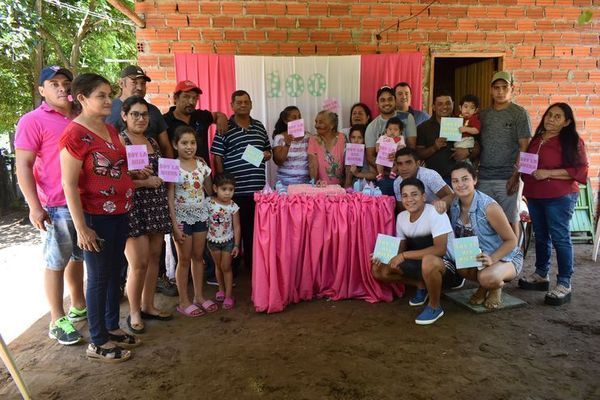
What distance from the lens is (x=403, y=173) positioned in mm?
3406

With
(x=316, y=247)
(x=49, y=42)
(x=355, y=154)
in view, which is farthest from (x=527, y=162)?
(x=49, y=42)

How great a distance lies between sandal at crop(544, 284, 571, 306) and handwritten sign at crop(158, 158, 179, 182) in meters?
3.11

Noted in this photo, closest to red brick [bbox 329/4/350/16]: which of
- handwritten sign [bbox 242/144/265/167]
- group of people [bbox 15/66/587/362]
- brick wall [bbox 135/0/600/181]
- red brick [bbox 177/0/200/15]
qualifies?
brick wall [bbox 135/0/600/181]

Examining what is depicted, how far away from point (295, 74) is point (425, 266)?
2.77 metres

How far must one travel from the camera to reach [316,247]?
136 inches

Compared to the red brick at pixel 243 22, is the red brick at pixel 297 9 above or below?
above

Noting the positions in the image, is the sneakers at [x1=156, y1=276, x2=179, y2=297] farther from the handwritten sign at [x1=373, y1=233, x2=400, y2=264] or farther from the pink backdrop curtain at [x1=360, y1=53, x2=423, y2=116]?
the pink backdrop curtain at [x1=360, y1=53, x2=423, y2=116]

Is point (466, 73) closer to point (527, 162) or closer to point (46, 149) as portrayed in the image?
point (527, 162)

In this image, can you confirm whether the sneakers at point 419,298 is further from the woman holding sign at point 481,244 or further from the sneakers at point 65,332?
the sneakers at point 65,332

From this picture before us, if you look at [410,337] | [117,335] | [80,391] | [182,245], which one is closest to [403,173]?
[410,337]

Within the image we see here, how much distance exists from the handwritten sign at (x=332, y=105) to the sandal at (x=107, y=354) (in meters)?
3.25

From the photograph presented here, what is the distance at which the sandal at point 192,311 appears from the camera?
10.9ft

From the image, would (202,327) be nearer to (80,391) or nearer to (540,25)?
(80,391)

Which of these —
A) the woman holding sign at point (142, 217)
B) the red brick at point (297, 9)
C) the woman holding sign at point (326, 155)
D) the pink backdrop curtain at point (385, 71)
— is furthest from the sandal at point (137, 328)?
the red brick at point (297, 9)
